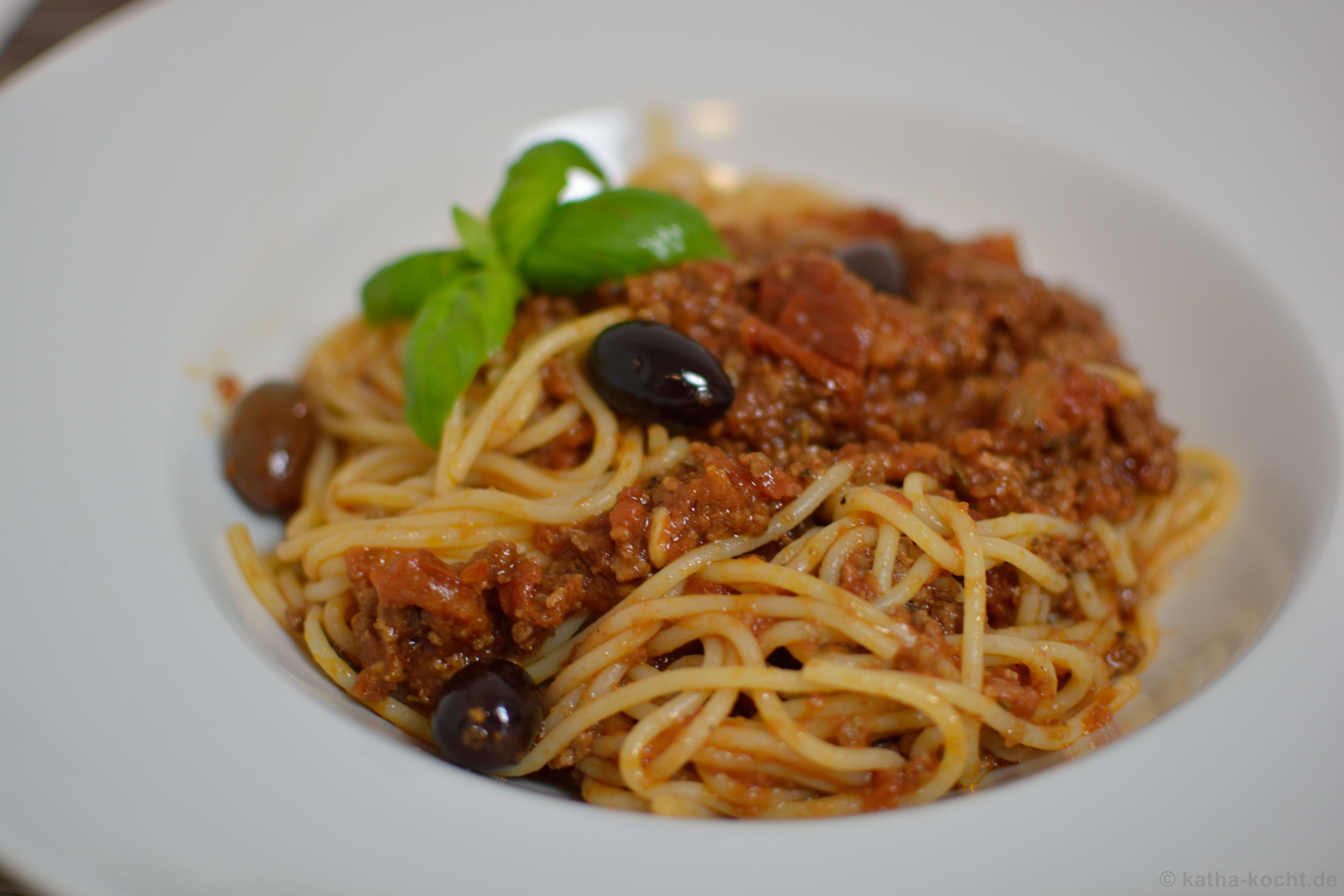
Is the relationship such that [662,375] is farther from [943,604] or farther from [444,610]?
[943,604]

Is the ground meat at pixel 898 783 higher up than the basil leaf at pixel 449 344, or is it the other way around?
the basil leaf at pixel 449 344

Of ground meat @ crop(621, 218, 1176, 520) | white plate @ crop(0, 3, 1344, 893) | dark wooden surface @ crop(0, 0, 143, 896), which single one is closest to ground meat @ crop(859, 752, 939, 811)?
white plate @ crop(0, 3, 1344, 893)

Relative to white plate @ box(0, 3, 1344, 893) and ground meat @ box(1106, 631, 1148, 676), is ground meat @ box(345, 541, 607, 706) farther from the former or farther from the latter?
ground meat @ box(1106, 631, 1148, 676)

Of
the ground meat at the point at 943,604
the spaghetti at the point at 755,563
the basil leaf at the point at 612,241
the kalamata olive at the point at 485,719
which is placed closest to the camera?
the kalamata olive at the point at 485,719

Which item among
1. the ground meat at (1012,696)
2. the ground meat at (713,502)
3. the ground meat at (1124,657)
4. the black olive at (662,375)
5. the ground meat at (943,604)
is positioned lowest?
the ground meat at (1012,696)

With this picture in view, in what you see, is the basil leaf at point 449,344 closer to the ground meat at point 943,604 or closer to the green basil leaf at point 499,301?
the green basil leaf at point 499,301

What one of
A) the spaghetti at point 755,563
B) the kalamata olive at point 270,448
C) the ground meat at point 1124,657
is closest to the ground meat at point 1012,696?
the spaghetti at point 755,563
